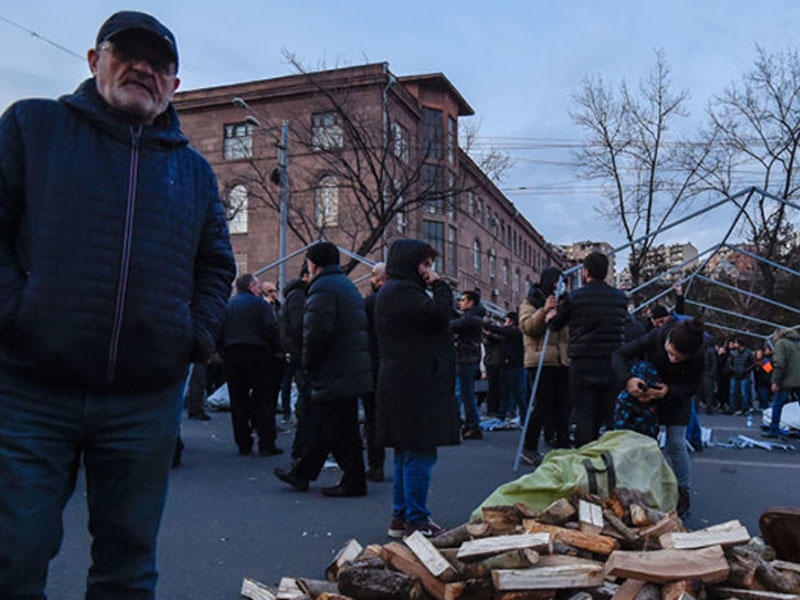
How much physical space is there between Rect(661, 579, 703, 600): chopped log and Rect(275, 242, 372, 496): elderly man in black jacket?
3.35m

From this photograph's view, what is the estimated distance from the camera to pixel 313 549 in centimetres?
452

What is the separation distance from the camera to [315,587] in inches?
137

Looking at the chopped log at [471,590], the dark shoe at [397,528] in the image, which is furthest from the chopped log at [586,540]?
the dark shoe at [397,528]

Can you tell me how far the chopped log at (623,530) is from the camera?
3.77 metres

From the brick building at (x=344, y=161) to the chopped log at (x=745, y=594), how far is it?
64.1 ft

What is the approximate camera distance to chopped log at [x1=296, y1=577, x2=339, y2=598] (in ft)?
11.3

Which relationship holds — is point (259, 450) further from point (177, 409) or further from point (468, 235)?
point (468, 235)

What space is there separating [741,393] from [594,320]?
44.5 ft

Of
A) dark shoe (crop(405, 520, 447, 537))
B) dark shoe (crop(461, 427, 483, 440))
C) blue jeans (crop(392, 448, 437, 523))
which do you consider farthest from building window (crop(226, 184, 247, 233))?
dark shoe (crop(405, 520, 447, 537))

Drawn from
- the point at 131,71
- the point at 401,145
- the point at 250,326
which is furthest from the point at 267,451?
the point at 401,145

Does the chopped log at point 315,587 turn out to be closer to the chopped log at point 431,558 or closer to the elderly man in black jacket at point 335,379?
the chopped log at point 431,558

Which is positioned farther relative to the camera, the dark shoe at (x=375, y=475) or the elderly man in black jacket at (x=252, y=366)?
the elderly man in black jacket at (x=252, y=366)

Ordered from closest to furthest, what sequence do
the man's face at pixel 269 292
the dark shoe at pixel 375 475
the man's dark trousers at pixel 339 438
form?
the man's dark trousers at pixel 339 438, the dark shoe at pixel 375 475, the man's face at pixel 269 292

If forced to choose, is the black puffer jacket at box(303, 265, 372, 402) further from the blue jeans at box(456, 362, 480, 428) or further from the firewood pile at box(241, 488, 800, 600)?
the blue jeans at box(456, 362, 480, 428)
